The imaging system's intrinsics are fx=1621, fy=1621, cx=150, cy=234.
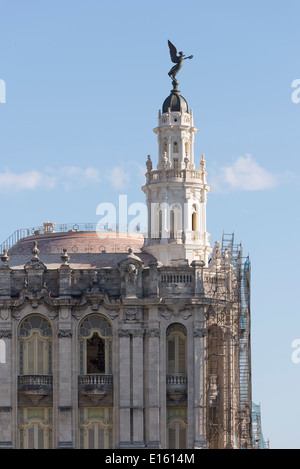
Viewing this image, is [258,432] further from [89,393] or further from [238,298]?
[89,393]

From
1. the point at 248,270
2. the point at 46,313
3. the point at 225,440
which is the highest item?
the point at 248,270

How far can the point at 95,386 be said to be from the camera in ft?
368

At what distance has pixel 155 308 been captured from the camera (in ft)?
370

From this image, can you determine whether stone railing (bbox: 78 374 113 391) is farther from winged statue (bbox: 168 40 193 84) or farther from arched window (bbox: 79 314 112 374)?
Result: winged statue (bbox: 168 40 193 84)

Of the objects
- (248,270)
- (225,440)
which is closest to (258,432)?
(248,270)

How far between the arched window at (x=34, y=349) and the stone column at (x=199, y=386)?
10.2 meters

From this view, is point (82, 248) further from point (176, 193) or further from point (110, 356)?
point (110, 356)

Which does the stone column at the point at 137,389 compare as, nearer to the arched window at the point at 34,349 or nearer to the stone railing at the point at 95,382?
the stone railing at the point at 95,382

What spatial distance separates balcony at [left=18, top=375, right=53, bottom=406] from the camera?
11212cm

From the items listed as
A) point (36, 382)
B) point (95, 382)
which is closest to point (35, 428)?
point (36, 382)

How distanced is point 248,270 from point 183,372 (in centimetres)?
2002

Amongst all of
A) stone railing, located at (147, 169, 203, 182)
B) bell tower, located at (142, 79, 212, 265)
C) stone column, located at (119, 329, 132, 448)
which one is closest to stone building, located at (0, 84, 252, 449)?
stone column, located at (119, 329, 132, 448)

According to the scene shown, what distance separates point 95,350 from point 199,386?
7681mm

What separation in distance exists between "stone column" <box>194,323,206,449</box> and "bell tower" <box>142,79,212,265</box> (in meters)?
8.83
